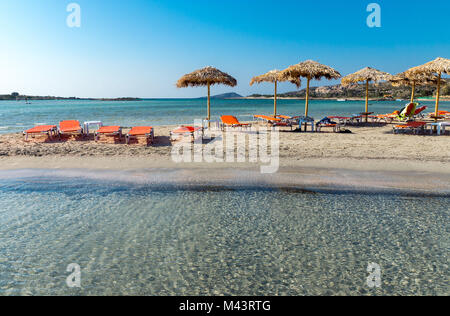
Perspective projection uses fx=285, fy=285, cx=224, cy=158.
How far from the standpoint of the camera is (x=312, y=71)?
36.9 ft

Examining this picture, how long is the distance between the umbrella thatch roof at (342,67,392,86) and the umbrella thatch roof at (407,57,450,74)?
240cm

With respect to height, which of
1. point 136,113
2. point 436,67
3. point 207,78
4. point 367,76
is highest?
point 367,76

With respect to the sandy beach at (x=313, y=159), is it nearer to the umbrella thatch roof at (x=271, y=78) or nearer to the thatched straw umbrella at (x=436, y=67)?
the thatched straw umbrella at (x=436, y=67)

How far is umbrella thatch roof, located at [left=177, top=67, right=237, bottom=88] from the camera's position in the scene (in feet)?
37.1

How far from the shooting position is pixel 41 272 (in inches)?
123

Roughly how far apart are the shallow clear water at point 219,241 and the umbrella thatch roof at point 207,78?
6.88m

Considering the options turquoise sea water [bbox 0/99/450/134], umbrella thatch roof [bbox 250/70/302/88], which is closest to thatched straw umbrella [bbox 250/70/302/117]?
umbrella thatch roof [bbox 250/70/302/88]

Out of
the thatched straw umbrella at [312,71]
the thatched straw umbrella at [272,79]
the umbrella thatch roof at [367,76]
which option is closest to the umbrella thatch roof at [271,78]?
the thatched straw umbrella at [272,79]

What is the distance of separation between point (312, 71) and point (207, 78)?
4159 millimetres

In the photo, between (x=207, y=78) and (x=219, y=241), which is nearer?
(x=219, y=241)

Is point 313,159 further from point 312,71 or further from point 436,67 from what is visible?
point 436,67

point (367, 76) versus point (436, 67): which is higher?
point (367, 76)

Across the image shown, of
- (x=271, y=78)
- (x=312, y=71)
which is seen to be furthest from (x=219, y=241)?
(x=271, y=78)
